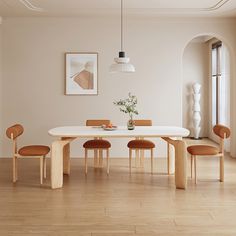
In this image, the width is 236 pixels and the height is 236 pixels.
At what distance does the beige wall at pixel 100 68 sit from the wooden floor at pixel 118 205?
150 centimetres

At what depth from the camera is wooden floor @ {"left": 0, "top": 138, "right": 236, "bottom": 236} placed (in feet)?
11.9

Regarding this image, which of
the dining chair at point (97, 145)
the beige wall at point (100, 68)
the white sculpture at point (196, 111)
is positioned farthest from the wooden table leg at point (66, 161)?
the white sculpture at point (196, 111)

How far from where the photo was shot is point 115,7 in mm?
6684

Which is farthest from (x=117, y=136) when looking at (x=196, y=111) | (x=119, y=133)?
(x=196, y=111)

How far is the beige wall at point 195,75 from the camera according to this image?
10336 mm

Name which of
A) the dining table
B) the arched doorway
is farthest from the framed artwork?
the arched doorway

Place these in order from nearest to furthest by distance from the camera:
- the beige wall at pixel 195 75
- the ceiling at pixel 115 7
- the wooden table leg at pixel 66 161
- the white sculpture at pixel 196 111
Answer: the wooden table leg at pixel 66 161 < the ceiling at pixel 115 7 < the white sculpture at pixel 196 111 < the beige wall at pixel 195 75

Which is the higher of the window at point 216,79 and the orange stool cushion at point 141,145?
the window at point 216,79

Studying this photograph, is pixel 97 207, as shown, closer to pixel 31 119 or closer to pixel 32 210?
pixel 32 210

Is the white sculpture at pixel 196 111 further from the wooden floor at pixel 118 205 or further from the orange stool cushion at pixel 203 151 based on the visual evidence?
the orange stool cushion at pixel 203 151

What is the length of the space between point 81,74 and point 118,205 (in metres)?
3.50

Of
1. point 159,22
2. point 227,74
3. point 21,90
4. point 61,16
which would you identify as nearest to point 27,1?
point 61,16

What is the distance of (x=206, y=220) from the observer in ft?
12.6

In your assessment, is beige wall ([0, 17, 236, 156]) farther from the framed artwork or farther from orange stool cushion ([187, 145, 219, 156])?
orange stool cushion ([187, 145, 219, 156])
